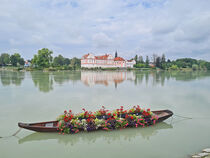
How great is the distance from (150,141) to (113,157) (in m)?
1.93

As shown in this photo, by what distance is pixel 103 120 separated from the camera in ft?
21.4

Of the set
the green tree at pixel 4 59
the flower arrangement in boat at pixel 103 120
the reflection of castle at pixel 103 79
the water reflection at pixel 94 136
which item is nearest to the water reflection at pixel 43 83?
the reflection of castle at pixel 103 79

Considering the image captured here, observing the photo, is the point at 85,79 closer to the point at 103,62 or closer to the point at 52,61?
the point at 52,61

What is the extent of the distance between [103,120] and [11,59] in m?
90.7

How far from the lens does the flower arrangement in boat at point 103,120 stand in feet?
20.3

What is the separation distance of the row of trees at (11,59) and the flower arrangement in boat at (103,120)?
292ft

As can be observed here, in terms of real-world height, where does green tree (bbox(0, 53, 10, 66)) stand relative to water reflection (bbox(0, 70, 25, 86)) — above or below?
above

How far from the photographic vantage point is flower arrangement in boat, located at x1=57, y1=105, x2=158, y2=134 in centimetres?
620

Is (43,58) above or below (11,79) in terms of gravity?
above

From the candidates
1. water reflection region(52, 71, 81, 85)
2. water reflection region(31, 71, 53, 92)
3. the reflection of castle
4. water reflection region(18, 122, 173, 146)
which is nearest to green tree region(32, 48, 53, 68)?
water reflection region(52, 71, 81, 85)

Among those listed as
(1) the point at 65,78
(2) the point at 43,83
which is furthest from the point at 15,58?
(2) the point at 43,83

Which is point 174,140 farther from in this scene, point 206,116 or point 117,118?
point 206,116

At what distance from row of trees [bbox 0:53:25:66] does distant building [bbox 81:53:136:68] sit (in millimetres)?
35350

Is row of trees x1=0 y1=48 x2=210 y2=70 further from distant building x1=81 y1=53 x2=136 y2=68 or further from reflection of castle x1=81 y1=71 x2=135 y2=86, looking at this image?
reflection of castle x1=81 y1=71 x2=135 y2=86
